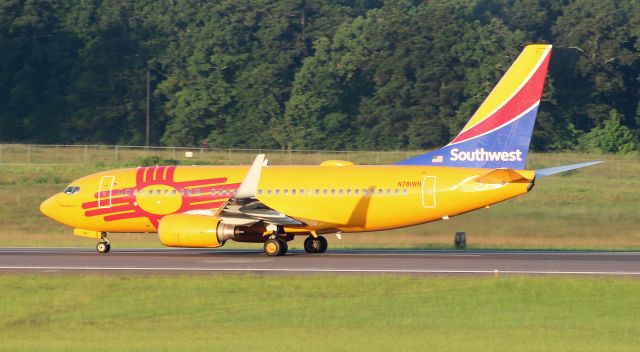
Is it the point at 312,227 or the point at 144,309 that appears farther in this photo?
the point at 312,227

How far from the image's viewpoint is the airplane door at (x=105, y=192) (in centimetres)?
3981

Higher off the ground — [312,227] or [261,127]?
[261,127]

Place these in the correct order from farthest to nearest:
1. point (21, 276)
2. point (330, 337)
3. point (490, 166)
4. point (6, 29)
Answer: point (6, 29)
point (490, 166)
point (21, 276)
point (330, 337)

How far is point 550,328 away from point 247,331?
5669 mm

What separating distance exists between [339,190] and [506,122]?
5660mm

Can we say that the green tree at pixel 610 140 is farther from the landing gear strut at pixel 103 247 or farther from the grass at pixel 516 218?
the landing gear strut at pixel 103 247

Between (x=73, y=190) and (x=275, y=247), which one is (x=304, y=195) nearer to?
(x=275, y=247)

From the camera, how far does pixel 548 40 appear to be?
104 metres

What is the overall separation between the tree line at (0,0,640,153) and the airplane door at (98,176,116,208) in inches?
1898

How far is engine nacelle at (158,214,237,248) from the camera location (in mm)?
35344

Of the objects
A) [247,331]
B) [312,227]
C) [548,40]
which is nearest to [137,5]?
[548,40]

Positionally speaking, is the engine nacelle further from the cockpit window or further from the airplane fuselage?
the cockpit window

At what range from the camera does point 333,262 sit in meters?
33.7

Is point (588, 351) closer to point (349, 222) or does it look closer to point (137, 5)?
point (349, 222)
